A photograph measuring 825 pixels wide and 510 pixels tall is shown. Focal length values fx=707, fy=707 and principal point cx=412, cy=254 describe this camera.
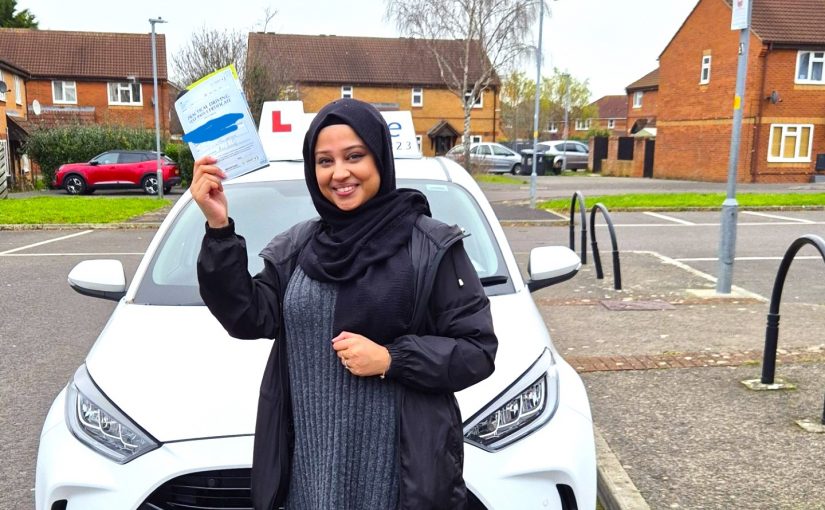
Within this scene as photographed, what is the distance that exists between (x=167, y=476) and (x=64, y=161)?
2851 cm

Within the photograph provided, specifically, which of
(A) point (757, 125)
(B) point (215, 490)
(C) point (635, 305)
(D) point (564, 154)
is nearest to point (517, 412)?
(B) point (215, 490)

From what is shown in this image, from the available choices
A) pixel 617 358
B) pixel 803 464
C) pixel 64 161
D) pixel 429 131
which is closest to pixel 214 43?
pixel 64 161

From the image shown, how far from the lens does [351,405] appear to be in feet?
5.74

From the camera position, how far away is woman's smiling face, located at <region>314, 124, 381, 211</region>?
5.61 feet

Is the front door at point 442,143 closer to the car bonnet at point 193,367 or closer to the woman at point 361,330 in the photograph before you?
the car bonnet at point 193,367

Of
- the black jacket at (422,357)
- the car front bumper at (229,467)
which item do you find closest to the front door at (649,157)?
the car front bumper at (229,467)

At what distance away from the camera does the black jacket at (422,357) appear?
1675mm

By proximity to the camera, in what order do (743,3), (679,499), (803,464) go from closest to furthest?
(679,499) → (803,464) → (743,3)

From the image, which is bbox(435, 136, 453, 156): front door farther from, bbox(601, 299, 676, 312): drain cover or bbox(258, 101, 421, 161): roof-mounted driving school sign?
bbox(258, 101, 421, 161): roof-mounted driving school sign

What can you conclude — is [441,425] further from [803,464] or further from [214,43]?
[214,43]

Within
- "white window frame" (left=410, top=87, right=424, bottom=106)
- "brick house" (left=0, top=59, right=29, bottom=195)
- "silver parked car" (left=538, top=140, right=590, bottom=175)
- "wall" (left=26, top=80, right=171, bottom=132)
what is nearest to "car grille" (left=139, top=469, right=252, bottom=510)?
"brick house" (left=0, top=59, right=29, bottom=195)

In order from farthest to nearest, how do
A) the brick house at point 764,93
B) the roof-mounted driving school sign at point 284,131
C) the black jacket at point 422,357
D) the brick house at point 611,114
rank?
the brick house at point 611,114 < the brick house at point 764,93 < the roof-mounted driving school sign at point 284,131 < the black jacket at point 422,357

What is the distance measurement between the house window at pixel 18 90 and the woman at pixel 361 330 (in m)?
34.1

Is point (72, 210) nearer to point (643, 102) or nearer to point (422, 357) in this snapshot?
point (422, 357)
